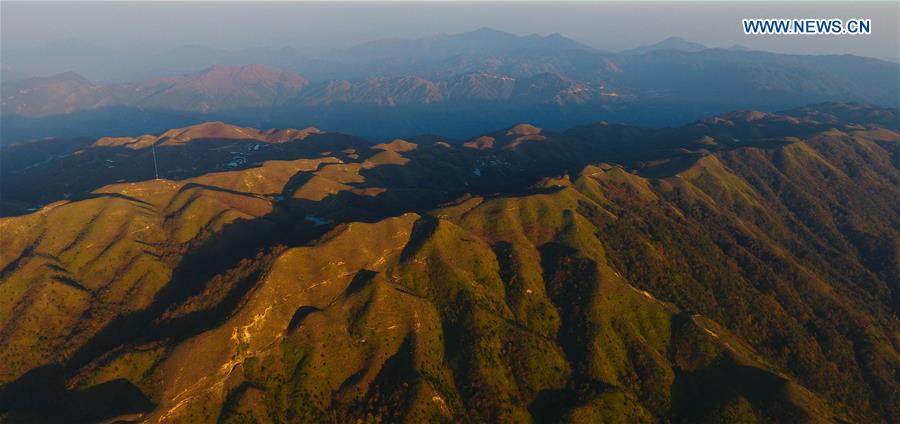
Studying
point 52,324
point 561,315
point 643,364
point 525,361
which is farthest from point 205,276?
point 643,364

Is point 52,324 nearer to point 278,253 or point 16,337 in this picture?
point 16,337

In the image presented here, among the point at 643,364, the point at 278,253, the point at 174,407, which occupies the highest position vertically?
the point at 278,253

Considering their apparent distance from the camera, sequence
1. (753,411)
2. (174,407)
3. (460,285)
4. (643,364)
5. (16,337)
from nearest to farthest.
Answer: (174,407) → (753,411) → (16,337) → (643,364) → (460,285)

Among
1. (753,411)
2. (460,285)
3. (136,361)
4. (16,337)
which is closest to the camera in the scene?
(136,361)

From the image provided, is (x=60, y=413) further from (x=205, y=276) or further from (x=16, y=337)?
(x=205, y=276)

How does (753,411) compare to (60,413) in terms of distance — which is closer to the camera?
(60,413)

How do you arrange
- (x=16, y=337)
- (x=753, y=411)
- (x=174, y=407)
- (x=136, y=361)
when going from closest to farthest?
(x=174, y=407) < (x=136, y=361) < (x=753, y=411) < (x=16, y=337)

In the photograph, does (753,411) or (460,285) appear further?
(460,285)

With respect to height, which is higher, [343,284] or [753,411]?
[343,284]

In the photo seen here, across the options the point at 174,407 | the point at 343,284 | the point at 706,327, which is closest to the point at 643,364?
the point at 706,327
